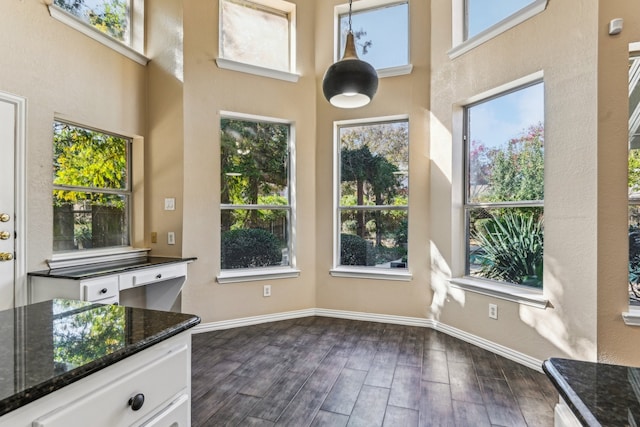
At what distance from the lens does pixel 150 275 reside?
296 centimetres

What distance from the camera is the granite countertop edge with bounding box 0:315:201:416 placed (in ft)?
2.11

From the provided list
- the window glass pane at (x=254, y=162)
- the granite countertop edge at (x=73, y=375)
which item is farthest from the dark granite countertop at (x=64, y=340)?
the window glass pane at (x=254, y=162)

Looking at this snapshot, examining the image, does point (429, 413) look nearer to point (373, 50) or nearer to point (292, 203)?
point (292, 203)

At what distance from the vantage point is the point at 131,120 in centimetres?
342

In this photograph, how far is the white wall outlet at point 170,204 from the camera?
11.4ft

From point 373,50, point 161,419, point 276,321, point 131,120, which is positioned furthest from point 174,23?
point 161,419

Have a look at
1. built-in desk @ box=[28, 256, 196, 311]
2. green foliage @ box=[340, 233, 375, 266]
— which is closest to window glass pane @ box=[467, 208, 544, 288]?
green foliage @ box=[340, 233, 375, 266]

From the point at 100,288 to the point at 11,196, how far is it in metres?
0.91

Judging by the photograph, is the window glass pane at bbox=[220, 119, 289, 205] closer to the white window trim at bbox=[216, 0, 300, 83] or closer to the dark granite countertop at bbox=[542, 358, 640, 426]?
the white window trim at bbox=[216, 0, 300, 83]

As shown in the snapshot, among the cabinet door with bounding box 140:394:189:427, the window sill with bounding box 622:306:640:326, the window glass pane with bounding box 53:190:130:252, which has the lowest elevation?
the window sill with bounding box 622:306:640:326

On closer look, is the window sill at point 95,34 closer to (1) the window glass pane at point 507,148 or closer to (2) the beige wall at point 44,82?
(2) the beige wall at point 44,82

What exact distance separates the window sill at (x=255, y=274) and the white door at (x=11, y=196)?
1625mm

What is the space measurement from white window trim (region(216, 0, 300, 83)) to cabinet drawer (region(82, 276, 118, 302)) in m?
2.36

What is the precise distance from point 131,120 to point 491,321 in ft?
12.9
